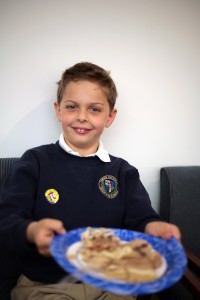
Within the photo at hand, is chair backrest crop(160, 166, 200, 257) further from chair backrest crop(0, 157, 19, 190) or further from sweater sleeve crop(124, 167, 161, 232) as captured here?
chair backrest crop(0, 157, 19, 190)

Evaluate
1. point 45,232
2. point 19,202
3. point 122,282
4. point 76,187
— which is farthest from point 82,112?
point 122,282

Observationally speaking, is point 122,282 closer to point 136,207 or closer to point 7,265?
point 136,207

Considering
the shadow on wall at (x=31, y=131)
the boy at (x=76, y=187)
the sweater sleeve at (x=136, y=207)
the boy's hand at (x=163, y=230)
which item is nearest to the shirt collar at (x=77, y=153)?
the boy at (x=76, y=187)

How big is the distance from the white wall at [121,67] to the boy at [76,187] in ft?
0.70

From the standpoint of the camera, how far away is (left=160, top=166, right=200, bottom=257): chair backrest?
1312 mm

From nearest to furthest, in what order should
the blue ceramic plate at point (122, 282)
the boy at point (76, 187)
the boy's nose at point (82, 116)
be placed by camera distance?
the blue ceramic plate at point (122, 282) < the boy at point (76, 187) < the boy's nose at point (82, 116)

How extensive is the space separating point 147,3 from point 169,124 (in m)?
0.61

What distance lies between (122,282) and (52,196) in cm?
49

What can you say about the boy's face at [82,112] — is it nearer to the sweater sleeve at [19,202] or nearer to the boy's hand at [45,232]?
the sweater sleeve at [19,202]

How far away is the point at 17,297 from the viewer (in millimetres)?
916

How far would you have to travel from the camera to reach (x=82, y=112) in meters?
1.00

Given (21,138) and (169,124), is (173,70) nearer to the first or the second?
(169,124)

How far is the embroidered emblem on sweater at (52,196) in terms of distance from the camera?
37.2 inches

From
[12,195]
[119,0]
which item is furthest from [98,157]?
[119,0]
